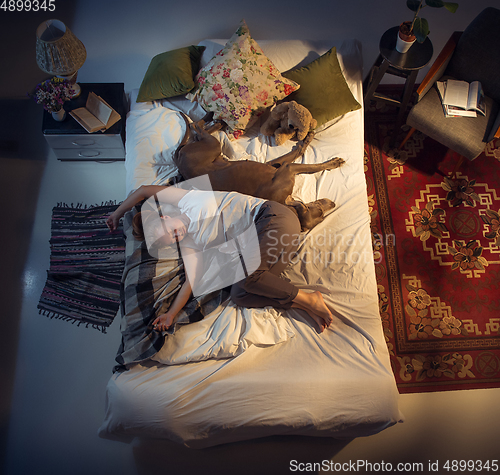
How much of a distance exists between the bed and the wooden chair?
80cm

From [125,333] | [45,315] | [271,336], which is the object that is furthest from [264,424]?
[45,315]

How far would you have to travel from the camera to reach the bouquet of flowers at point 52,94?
2.17 m

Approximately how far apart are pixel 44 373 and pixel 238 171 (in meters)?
1.66

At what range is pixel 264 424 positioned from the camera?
5.35 feet

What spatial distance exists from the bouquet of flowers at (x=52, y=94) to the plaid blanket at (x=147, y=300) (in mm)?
858

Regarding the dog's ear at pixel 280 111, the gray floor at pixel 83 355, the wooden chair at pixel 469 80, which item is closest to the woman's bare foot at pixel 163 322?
the gray floor at pixel 83 355

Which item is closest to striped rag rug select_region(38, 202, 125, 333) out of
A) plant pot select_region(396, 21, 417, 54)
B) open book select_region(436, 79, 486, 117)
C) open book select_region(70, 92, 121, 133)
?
open book select_region(70, 92, 121, 133)

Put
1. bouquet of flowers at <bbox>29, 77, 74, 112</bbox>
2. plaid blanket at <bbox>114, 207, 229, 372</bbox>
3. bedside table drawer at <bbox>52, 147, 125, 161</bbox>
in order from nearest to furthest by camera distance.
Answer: plaid blanket at <bbox>114, 207, 229, 372</bbox>, bouquet of flowers at <bbox>29, 77, 74, 112</bbox>, bedside table drawer at <bbox>52, 147, 125, 161</bbox>

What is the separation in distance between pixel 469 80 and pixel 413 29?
648 millimetres

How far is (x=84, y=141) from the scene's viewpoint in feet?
7.88

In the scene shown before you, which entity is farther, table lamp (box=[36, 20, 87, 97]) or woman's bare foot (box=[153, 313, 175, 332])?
table lamp (box=[36, 20, 87, 97])

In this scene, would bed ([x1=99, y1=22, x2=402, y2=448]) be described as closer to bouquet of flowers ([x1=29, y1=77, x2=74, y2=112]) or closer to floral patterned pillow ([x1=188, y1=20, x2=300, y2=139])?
floral patterned pillow ([x1=188, y1=20, x2=300, y2=139])

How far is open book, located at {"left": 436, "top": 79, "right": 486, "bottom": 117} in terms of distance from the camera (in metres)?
2.34

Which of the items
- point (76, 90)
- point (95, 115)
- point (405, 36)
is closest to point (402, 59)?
point (405, 36)
